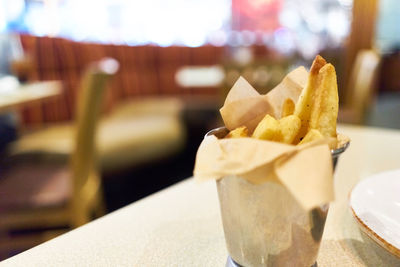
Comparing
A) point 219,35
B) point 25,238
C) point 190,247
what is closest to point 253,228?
point 190,247

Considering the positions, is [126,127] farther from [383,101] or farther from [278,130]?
[383,101]

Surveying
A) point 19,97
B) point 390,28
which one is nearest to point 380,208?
point 19,97

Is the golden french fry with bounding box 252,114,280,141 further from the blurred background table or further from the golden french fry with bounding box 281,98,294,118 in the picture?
the blurred background table

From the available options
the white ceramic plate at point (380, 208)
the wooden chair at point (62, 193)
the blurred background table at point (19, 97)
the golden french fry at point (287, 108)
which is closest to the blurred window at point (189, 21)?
the blurred background table at point (19, 97)

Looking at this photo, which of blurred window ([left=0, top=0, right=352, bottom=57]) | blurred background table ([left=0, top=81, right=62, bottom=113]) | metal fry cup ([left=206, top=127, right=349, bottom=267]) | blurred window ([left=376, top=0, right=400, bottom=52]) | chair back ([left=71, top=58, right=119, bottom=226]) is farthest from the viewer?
blurred window ([left=376, top=0, right=400, bottom=52])

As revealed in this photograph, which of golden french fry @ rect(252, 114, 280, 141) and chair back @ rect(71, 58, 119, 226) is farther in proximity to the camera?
chair back @ rect(71, 58, 119, 226)

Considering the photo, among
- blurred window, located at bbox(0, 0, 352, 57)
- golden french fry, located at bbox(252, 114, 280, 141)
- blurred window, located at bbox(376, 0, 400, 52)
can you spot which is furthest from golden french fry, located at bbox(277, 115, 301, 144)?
blurred window, located at bbox(376, 0, 400, 52)

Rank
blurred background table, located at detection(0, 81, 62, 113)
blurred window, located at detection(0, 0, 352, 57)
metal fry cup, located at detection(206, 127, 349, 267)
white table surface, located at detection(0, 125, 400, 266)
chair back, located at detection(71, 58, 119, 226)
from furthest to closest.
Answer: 1. blurred window, located at detection(0, 0, 352, 57)
2. blurred background table, located at detection(0, 81, 62, 113)
3. chair back, located at detection(71, 58, 119, 226)
4. white table surface, located at detection(0, 125, 400, 266)
5. metal fry cup, located at detection(206, 127, 349, 267)

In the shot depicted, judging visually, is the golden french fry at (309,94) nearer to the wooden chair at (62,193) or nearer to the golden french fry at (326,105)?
the golden french fry at (326,105)
